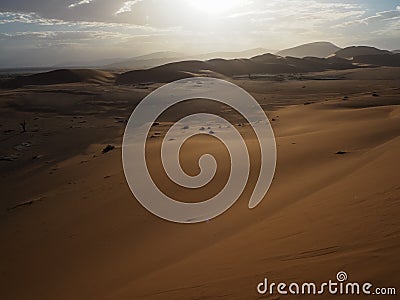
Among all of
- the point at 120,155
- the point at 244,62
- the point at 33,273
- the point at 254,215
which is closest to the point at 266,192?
the point at 254,215

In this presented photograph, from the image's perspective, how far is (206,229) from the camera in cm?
805

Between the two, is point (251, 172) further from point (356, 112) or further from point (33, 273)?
point (356, 112)

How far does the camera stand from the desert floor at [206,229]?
5.30 meters

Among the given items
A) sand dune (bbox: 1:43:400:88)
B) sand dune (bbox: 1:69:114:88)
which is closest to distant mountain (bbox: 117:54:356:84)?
sand dune (bbox: 1:43:400:88)

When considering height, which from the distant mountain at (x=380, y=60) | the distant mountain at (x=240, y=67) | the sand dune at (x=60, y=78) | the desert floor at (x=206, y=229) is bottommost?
the desert floor at (x=206, y=229)

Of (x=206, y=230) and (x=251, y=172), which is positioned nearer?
(x=206, y=230)

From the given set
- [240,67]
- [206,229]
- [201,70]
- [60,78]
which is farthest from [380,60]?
[206,229]

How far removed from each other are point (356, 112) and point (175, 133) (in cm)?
1110

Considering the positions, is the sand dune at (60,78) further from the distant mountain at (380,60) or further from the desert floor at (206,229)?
the distant mountain at (380,60)

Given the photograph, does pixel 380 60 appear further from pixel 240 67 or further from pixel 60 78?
pixel 60 78

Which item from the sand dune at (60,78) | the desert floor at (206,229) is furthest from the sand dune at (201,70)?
the desert floor at (206,229)

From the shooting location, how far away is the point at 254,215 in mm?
8312

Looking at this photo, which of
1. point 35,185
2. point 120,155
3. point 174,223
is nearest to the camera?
point 174,223

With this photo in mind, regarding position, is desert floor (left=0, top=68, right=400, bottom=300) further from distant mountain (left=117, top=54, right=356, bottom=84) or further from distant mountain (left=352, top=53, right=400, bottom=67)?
distant mountain (left=352, top=53, right=400, bottom=67)
